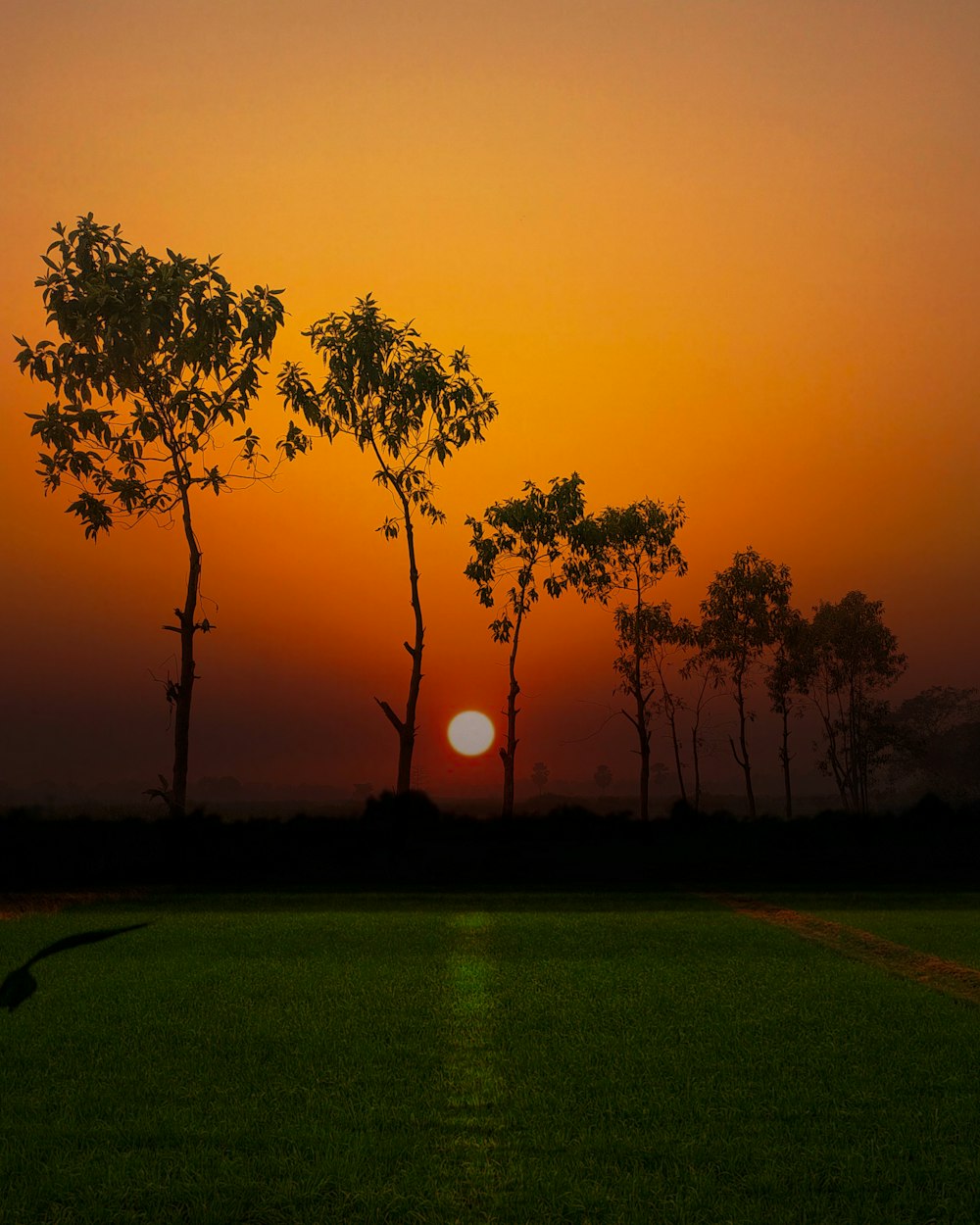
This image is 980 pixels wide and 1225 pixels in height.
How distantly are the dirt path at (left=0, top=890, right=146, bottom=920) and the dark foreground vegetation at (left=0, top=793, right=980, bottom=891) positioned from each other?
1189 mm

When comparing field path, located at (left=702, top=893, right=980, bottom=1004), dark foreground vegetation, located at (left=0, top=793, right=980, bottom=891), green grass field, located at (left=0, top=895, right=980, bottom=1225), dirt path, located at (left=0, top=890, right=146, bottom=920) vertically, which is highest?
dark foreground vegetation, located at (left=0, top=793, right=980, bottom=891)

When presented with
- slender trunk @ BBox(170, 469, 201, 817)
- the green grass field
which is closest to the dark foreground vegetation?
slender trunk @ BBox(170, 469, 201, 817)

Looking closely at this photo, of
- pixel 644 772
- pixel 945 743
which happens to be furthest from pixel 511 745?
pixel 945 743

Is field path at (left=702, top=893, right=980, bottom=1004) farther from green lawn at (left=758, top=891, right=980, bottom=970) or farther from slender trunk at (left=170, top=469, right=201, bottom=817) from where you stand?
slender trunk at (left=170, top=469, right=201, bottom=817)

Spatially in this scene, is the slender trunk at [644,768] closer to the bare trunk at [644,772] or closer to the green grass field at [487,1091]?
the bare trunk at [644,772]

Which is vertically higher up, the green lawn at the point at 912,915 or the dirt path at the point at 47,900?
the dirt path at the point at 47,900

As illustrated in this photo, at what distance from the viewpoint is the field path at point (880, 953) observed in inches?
576

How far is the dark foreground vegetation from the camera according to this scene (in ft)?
92.7

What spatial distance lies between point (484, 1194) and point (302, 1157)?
131cm

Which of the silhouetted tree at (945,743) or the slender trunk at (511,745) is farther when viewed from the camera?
the silhouetted tree at (945,743)

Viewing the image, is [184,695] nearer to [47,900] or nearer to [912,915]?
[47,900]

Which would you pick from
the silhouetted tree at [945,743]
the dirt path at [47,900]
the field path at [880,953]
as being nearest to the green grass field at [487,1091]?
the field path at [880,953]

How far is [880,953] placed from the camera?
17.5 metres

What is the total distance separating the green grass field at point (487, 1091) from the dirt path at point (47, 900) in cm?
709
